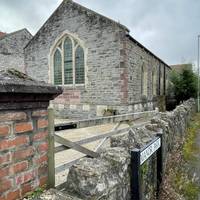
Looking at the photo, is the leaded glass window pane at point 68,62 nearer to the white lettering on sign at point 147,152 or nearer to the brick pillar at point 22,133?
the white lettering on sign at point 147,152

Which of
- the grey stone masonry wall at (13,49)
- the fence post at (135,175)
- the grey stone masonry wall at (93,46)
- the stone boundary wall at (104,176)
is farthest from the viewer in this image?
the grey stone masonry wall at (13,49)

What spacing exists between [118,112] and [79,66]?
4.01 metres

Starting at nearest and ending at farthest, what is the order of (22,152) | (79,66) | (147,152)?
(22,152) → (147,152) → (79,66)

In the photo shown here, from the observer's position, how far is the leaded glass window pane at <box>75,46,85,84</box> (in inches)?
531

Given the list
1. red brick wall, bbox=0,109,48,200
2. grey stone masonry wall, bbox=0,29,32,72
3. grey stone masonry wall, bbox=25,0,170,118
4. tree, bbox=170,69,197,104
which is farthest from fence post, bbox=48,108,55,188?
tree, bbox=170,69,197,104

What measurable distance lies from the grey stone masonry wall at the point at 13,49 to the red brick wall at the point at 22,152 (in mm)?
18514

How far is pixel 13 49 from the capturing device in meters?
20.3

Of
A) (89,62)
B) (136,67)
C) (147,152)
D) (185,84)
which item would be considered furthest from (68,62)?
(147,152)

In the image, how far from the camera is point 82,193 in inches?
72.0

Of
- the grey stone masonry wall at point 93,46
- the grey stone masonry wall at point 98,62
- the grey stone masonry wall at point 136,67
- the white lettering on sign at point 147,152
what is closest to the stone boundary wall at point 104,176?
the white lettering on sign at point 147,152

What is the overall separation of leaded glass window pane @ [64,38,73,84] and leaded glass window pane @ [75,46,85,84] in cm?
52

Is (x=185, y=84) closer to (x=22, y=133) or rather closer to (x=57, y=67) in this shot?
(x=57, y=67)

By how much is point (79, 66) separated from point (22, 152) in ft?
40.2

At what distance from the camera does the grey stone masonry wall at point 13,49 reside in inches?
759
